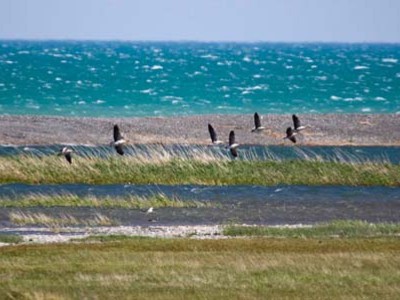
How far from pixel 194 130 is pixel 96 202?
2640 centimetres

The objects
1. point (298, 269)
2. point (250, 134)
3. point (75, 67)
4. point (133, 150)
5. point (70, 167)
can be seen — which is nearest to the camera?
point (298, 269)

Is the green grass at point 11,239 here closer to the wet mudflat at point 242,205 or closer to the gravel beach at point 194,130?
the wet mudflat at point 242,205

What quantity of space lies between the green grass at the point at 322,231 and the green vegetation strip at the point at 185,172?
10.7 m

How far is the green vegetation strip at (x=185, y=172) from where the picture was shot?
153 feet

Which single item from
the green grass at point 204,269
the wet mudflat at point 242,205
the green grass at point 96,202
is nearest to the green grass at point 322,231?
the green grass at point 204,269

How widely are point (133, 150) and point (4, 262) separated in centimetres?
2799

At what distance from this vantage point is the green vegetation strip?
4675cm

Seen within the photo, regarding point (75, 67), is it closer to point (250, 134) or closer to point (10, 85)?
point (10, 85)

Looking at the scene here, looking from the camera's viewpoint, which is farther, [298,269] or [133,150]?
[133,150]

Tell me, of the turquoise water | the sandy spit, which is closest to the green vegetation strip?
the sandy spit

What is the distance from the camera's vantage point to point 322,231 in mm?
34969

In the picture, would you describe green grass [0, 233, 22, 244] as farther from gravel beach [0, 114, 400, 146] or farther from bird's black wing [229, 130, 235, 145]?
gravel beach [0, 114, 400, 146]

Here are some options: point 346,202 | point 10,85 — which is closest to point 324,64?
point 10,85

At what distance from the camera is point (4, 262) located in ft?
92.2
